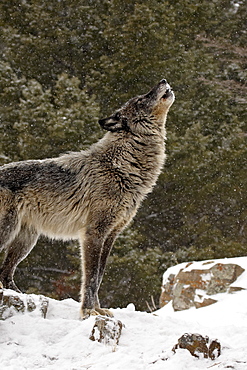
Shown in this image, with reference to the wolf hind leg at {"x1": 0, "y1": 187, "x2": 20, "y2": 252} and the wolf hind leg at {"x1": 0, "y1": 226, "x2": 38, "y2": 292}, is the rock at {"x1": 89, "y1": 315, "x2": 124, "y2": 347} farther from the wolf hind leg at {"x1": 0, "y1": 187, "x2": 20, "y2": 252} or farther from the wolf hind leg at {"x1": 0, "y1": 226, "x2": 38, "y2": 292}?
the wolf hind leg at {"x1": 0, "y1": 226, "x2": 38, "y2": 292}

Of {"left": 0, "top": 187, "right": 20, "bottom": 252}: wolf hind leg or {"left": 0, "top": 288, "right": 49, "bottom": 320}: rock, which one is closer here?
{"left": 0, "top": 288, "right": 49, "bottom": 320}: rock

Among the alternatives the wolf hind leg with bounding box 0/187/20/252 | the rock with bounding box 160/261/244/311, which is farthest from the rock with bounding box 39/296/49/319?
the rock with bounding box 160/261/244/311

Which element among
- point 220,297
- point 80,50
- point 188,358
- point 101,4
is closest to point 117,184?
point 188,358

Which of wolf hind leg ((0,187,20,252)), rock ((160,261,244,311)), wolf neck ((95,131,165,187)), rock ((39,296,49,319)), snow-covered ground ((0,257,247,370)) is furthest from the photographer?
rock ((160,261,244,311))

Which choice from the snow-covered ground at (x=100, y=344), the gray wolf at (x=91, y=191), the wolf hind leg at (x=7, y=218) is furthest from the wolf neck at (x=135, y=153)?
the snow-covered ground at (x=100, y=344)

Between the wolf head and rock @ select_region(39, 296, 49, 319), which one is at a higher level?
the wolf head

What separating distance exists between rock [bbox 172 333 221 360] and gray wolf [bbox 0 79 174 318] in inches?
54.9

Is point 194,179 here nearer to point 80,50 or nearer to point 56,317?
point 80,50

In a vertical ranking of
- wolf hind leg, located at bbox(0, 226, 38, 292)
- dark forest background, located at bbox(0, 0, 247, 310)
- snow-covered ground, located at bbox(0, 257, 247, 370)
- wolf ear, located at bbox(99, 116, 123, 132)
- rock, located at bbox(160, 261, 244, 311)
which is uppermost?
dark forest background, located at bbox(0, 0, 247, 310)

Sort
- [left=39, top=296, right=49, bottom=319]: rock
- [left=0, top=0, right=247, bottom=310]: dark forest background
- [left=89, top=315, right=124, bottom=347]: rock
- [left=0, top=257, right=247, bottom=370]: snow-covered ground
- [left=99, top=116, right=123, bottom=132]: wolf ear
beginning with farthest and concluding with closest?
[left=0, top=0, right=247, bottom=310]: dark forest background
[left=99, top=116, right=123, bottom=132]: wolf ear
[left=39, top=296, right=49, bottom=319]: rock
[left=89, top=315, right=124, bottom=347]: rock
[left=0, top=257, right=247, bottom=370]: snow-covered ground

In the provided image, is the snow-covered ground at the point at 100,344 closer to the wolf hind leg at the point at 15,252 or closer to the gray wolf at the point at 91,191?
the gray wolf at the point at 91,191

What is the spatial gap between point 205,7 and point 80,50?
16.6 feet

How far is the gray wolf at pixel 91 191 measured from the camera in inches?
202

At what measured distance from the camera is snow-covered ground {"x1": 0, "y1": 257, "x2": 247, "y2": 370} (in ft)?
11.8
